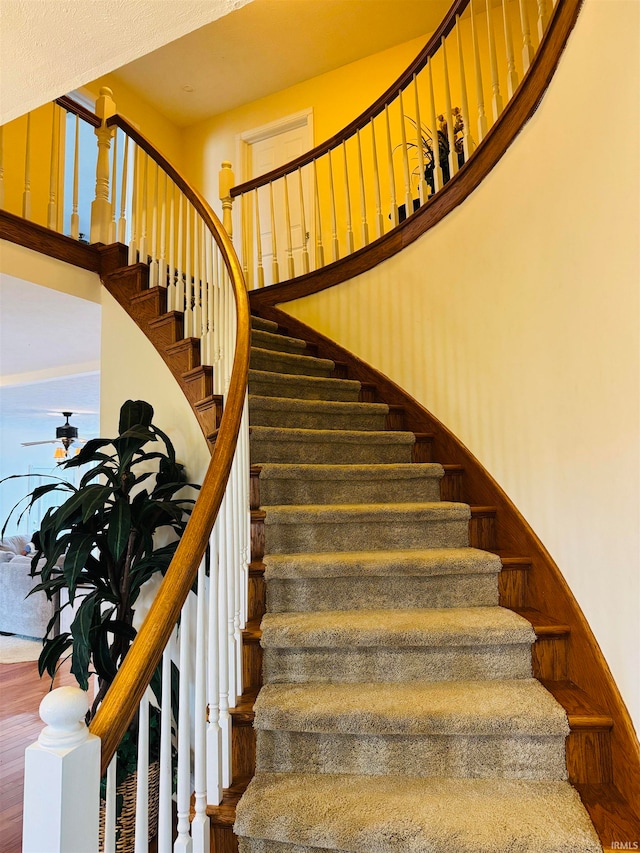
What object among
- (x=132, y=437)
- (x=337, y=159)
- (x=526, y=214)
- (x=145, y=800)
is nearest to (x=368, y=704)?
(x=145, y=800)

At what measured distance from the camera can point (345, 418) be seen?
3055 mm

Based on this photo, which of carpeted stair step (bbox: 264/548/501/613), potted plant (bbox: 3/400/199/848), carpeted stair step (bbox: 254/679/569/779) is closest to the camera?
carpeted stair step (bbox: 254/679/569/779)

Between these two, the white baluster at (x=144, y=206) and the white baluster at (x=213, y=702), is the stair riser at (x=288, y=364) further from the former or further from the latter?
the white baluster at (x=213, y=702)

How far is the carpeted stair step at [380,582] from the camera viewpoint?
1.96 m

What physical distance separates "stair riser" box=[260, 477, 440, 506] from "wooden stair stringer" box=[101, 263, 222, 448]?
491 mm

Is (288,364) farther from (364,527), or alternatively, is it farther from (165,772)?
(165,772)

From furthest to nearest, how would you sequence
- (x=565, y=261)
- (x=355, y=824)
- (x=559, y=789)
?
(x=565, y=261), (x=559, y=789), (x=355, y=824)

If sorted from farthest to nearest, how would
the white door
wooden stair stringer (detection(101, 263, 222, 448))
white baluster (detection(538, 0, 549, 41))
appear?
1. the white door
2. wooden stair stringer (detection(101, 263, 222, 448))
3. white baluster (detection(538, 0, 549, 41))

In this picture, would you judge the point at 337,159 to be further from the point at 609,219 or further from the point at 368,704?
the point at 368,704

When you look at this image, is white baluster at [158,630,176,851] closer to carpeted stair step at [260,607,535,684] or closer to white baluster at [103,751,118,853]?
white baluster at [103,751,118,853]

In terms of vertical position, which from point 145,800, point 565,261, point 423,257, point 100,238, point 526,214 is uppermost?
point 100,238

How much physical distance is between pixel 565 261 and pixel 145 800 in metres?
1.86

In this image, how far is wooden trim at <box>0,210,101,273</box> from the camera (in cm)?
277

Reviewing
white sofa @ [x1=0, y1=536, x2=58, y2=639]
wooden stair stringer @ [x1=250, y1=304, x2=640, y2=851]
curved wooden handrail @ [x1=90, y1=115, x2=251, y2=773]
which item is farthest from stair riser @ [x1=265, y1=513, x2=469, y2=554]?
white sofa @ [x1=0, y1=536, x2=58, y2=639]
